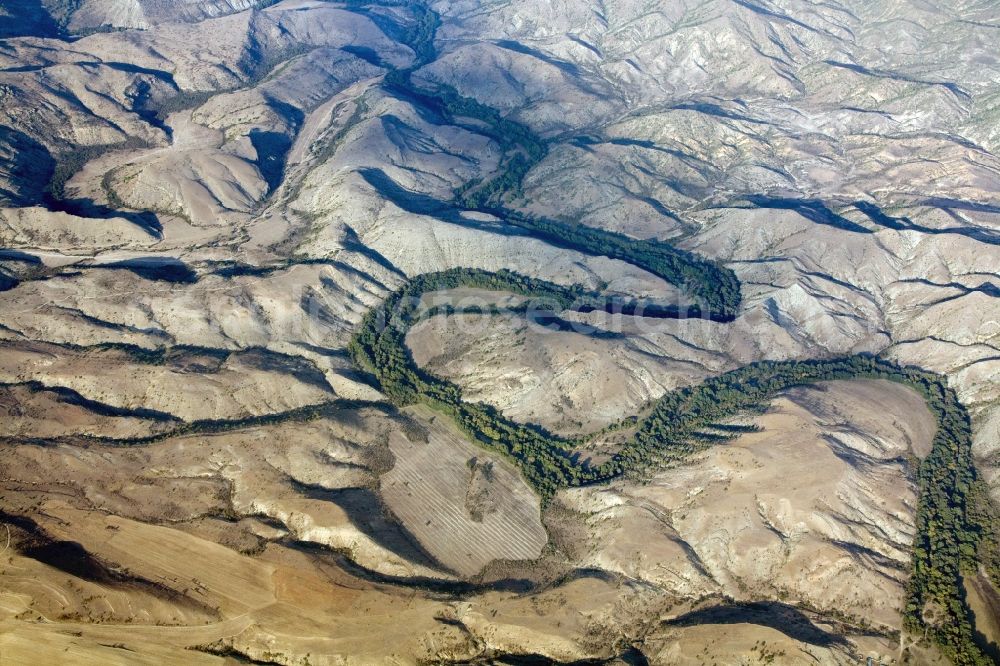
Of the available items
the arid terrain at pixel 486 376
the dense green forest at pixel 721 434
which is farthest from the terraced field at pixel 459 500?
the dense green forest at pixel 721 434

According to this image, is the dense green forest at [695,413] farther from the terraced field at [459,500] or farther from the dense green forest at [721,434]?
the terraced field at [459,500]

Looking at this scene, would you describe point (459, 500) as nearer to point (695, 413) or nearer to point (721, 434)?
point (721, 434)

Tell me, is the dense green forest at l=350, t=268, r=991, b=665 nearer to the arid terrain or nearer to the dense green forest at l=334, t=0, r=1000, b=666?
the dense green forest at l=334, t=0, r=1000, b=666

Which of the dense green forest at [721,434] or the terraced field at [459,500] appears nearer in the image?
the dense green forest at [721,434]

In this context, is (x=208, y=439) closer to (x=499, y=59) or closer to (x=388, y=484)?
(x=388, y=484)

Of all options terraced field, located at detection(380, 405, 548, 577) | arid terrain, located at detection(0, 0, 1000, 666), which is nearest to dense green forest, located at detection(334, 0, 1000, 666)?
arid terrain, located at detection(0, 0, 1000, 666)

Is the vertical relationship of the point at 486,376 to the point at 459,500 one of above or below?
above

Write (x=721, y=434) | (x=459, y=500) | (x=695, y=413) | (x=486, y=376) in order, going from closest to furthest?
(x=459, y=500) → (x=721, y=434) → (x=695, y=413) → (x=486, y=376)

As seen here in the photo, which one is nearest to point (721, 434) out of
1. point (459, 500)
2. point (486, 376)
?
point (486, 376)
